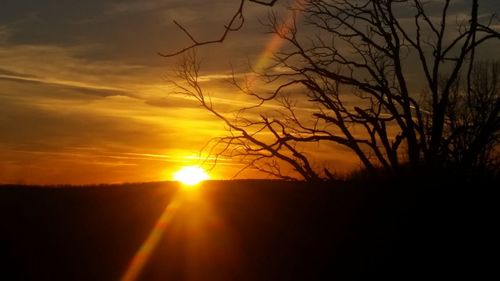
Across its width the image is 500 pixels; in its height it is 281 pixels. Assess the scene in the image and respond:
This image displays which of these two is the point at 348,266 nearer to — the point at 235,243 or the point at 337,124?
the point at 235,243

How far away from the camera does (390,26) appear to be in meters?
14.3

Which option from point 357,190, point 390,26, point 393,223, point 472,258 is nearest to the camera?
point 472,258

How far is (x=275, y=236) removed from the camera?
7.45 m

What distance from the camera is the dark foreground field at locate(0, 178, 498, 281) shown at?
22.9ft

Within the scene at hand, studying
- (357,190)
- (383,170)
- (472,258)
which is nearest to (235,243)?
(357,190)

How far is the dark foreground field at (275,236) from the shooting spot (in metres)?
6.98

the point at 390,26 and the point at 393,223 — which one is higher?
the point at 390,26

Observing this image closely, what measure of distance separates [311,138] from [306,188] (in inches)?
268

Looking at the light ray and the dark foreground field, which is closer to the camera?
the dark foreground field

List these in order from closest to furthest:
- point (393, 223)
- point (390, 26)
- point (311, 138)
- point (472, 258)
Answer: point (472, 258) < point (393, 223) < point (390, 26) < point (311, 138)

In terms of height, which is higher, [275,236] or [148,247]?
[148,247]

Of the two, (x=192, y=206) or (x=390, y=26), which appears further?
(x=390, y=26)

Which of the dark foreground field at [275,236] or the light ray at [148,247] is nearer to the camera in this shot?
the dark foreground field at [275,236]

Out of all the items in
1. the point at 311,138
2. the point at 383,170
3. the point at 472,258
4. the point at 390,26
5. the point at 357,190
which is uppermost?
the point at 390,26
